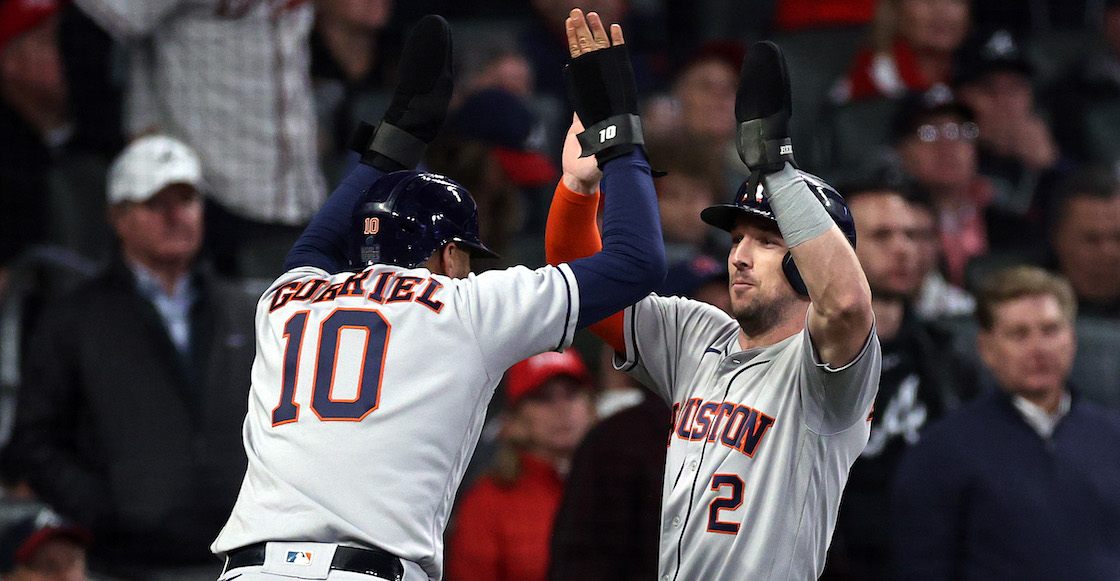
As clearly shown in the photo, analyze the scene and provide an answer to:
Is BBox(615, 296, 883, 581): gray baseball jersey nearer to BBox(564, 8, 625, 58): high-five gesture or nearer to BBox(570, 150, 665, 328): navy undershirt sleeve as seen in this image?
BBox(570, 150, 665, 328): navy undershirt sleeve

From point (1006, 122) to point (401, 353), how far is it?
16.4ft

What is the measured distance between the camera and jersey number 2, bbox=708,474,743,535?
3042 millimetres

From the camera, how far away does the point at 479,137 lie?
5.92 m

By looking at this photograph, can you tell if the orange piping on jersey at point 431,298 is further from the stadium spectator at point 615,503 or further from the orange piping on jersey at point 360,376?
the stadium spectator at point 615,503

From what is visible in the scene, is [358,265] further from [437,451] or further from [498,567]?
[498,567]

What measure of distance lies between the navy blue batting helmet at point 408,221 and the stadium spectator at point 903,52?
4141 millimetres

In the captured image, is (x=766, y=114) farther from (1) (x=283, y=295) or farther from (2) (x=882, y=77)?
(2) (x=882, y=77)

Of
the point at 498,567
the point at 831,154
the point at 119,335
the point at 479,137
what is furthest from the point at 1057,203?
the point at 119,335

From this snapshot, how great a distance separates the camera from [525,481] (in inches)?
187

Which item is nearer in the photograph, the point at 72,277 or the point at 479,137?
the point at 72,277

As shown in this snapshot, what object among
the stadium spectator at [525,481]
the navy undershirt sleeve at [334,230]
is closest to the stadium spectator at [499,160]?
the stadium spectator at [525,481]

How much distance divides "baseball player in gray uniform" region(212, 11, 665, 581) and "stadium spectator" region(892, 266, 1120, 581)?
1.75m

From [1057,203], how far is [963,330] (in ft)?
4.16

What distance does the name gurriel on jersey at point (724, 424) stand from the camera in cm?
308
